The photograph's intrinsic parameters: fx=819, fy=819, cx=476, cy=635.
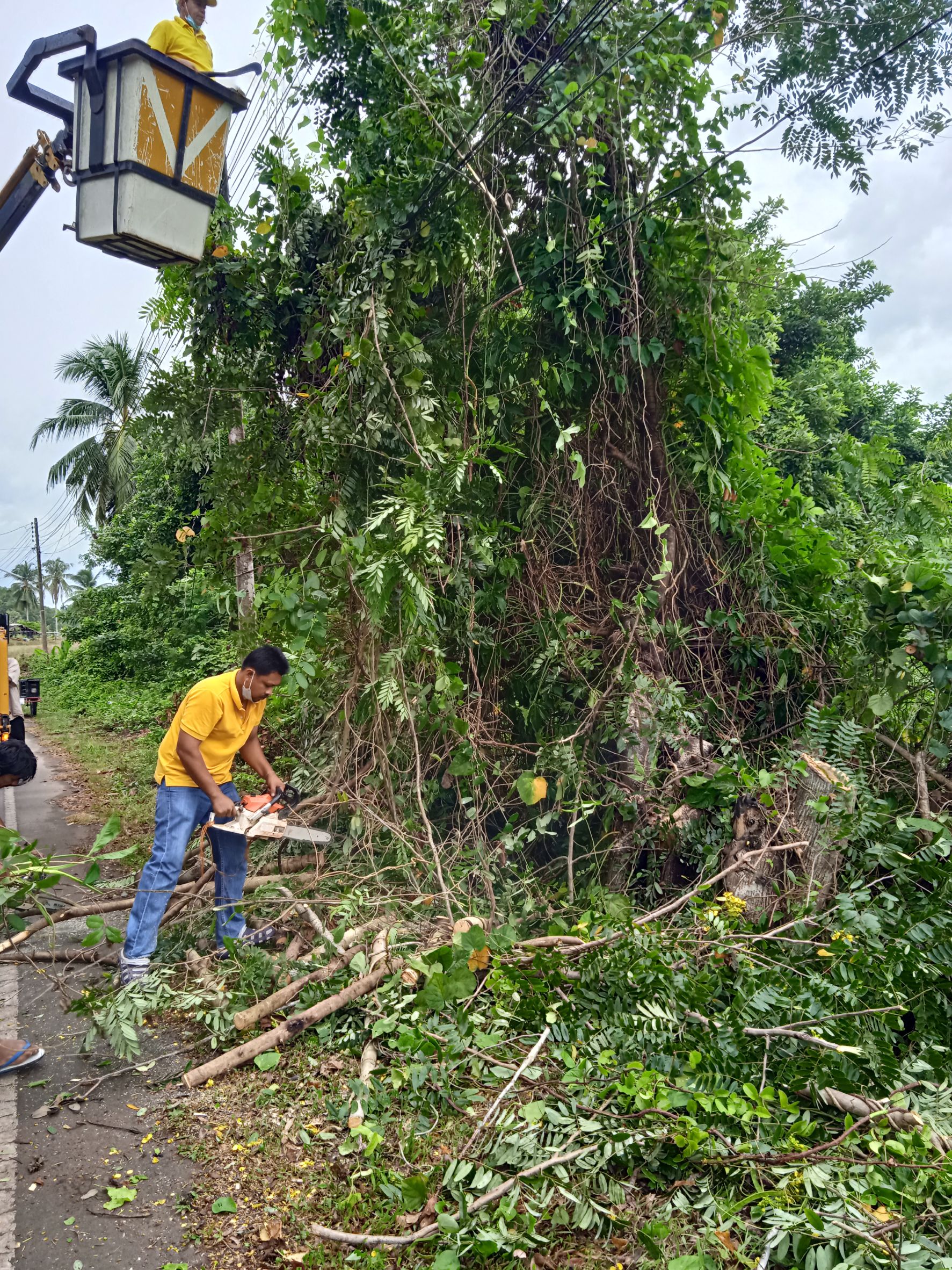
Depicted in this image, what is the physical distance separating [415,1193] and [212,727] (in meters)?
2.43

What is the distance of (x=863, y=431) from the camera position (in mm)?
14109

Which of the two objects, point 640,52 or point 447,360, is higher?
point 640,52

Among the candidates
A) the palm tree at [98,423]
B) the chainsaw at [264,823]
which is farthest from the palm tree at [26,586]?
the chainsaw at [264,823]

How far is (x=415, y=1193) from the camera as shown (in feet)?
8.65

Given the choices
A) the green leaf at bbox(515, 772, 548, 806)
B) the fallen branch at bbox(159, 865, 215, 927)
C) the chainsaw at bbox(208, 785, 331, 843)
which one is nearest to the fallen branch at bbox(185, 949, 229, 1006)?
the fallen branch at bbox(159, 865, 215, 927)

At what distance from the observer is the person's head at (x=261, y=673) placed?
429cm

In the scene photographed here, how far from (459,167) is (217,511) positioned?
2.57 meters

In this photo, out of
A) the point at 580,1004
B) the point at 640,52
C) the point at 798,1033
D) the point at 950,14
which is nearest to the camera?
the point at 798,1033

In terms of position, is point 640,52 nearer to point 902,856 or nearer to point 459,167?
point 459,167

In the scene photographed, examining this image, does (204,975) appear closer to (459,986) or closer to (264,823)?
(264,823)

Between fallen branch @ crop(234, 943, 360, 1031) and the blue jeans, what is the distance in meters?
0.49

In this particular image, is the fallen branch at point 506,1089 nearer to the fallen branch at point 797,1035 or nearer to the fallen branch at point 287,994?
the fallen branch at point 797,1035

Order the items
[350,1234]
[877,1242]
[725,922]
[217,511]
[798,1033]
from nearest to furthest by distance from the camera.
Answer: [877,1242]
[350,1234]
[798,1033]
[725,922]
[217,511]

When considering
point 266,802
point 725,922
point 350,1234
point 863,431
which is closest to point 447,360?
point 266,802
